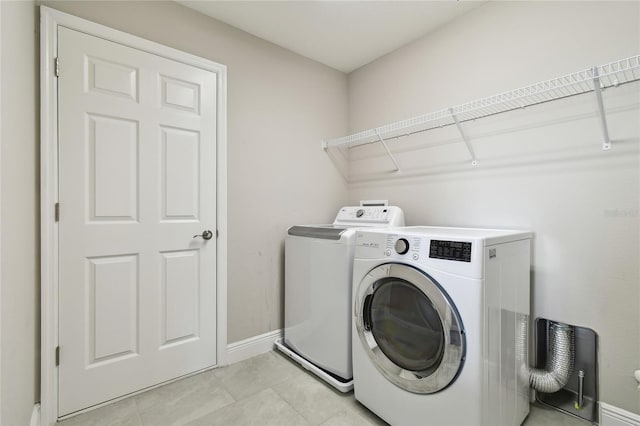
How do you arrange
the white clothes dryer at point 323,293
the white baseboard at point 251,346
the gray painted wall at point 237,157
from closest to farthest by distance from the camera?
the gray painted wall at point 237,157 → the white clothes dryer at point 323,293 → the white baseboard at point 251,346

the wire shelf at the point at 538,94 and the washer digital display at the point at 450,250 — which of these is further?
the wire shelf at the point at 538,94

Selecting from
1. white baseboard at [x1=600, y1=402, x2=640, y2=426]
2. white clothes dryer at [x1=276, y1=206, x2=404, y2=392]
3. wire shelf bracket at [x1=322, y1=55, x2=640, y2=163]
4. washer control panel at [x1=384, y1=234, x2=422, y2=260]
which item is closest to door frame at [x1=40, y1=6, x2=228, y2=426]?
white clothes dryer at [x1=276, y1=206, x2=404, y2=392]

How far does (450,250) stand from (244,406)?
4.51 ft

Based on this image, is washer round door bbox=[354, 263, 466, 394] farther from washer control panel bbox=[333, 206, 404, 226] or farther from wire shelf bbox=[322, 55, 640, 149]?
wire shelf bbox=[322, 55, 640, 149]

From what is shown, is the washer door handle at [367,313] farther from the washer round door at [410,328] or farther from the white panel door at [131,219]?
the white panel door at [131,219]

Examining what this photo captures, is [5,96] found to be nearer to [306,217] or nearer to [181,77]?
[181,77]

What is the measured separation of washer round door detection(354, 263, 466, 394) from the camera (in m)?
1.17

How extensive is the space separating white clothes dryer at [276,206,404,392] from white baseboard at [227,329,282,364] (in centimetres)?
7

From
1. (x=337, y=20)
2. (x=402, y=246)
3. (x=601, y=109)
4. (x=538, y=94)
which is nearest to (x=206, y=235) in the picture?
(x=402, y=246)

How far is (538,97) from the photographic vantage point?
61.4 inches

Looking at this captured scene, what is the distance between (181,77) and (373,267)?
5.45ft

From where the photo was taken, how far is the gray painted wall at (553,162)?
1351 millimetres

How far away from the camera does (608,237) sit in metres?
1.39

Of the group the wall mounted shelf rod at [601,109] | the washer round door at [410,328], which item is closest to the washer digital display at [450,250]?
the washer round door at [410,328]
